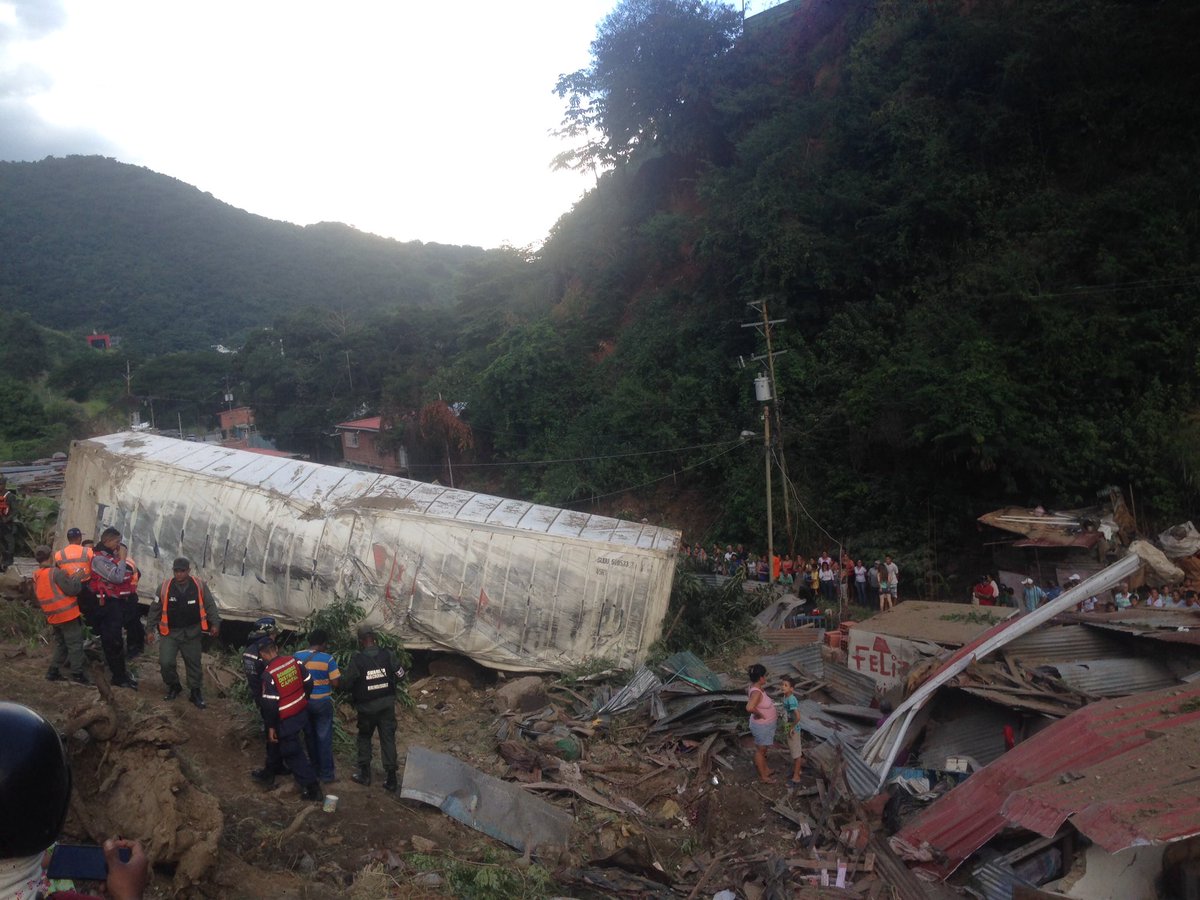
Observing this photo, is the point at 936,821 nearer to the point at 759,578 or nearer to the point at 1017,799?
the point at 1017,799

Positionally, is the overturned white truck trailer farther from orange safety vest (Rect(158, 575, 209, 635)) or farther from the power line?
→ the power line

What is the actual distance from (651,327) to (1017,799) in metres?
25.6

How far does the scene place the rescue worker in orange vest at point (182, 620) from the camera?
7.50 meters

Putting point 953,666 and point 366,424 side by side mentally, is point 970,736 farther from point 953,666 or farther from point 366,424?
point 366,424

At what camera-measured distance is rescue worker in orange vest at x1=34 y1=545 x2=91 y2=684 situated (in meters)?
7.30

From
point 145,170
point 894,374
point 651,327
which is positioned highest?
point 145,170

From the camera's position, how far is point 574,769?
8.37 m

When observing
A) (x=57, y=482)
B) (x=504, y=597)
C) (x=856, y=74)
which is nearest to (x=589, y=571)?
(x=504, y=597)

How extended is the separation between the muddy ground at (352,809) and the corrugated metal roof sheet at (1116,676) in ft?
9.27

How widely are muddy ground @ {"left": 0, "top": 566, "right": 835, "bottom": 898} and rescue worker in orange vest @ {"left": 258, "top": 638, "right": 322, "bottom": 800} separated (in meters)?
0.24

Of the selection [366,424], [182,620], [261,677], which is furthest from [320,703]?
[366,424]

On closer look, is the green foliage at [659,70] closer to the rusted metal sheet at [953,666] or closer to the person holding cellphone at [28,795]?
the rusted metal sheet at [953,666]

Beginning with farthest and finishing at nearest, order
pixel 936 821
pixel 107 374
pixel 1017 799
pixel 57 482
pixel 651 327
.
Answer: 1. pixel 107 374
2. pixel 651 327
3. pixel 57 482
4. pixel 936 821
5. pixel 1017 799

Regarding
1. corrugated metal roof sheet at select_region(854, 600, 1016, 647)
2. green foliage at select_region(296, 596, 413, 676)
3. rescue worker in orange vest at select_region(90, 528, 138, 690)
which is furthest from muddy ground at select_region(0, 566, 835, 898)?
corrugated metal roof sheet at select_region(854, 600, 1016, 647)
